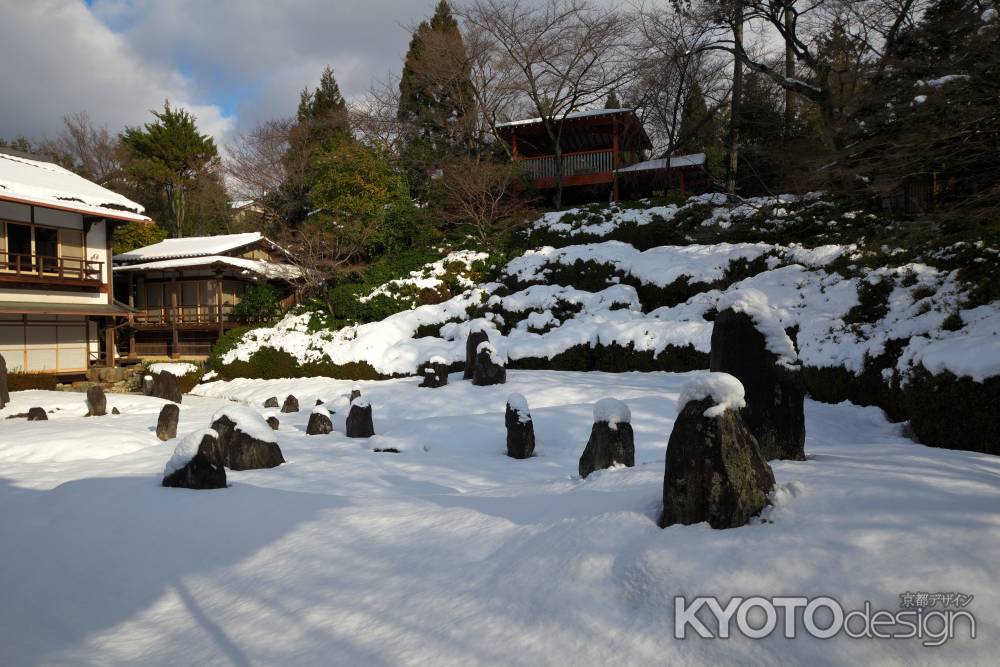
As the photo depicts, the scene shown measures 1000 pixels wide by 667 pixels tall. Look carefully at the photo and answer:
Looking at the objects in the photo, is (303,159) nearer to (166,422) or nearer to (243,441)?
(166,422)

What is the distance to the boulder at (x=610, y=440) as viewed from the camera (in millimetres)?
6762

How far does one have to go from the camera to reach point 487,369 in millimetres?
14133

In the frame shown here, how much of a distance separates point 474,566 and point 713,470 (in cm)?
171

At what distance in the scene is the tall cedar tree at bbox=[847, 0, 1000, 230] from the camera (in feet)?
24.5

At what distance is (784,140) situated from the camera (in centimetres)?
2295

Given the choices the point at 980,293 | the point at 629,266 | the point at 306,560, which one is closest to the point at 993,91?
the point at 980,293

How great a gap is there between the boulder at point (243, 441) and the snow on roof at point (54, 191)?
1578 cm

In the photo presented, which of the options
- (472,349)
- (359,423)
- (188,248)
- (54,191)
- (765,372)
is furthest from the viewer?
(188,248)

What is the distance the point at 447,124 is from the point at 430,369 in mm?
18807

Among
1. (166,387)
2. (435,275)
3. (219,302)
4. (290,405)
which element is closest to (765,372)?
(290,405)

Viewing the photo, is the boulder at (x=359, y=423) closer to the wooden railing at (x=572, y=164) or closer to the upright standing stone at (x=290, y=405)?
the upright standing stone at (x=290, y=405)

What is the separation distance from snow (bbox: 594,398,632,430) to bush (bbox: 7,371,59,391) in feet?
62.7

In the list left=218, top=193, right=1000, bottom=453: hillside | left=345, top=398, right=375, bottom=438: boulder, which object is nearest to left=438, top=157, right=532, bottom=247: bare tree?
left=218, top=193, right=1000, bottom=453: hillside

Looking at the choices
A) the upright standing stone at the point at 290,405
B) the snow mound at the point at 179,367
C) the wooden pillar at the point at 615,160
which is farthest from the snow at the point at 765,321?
the wooden pillar at the point at 615,160
